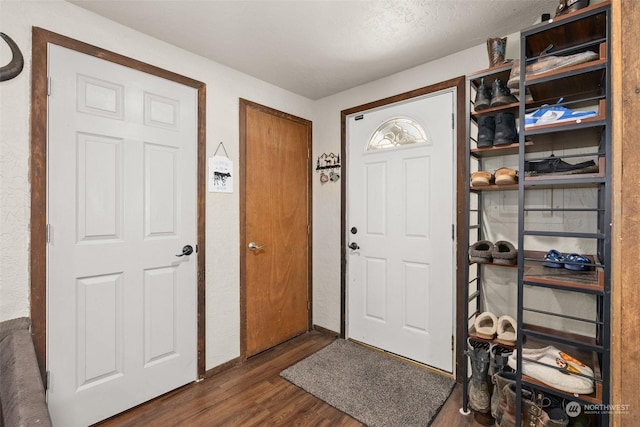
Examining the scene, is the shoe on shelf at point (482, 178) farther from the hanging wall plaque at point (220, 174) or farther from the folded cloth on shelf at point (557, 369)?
the hanging wall plaque at point (220, 174)

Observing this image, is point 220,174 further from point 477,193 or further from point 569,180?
point 569,180

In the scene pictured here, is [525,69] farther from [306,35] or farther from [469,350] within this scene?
[469,350]

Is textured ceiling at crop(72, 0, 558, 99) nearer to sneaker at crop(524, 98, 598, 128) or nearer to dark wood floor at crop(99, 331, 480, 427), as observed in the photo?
sneaker at crop(524, 98, 598, 128)

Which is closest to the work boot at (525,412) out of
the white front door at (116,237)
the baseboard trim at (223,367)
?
the baseboard trim at (223,367)

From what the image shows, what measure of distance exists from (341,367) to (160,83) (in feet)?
7.85

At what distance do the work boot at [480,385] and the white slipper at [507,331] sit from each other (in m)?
0.13

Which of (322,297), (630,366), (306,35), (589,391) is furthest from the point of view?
(322,297)

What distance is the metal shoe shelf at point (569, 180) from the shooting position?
1.21 metres

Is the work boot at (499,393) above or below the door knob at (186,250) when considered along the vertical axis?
below

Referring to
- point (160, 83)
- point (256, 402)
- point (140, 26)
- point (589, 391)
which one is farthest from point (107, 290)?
point (589, 391)

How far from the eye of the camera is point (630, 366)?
84 centimetres

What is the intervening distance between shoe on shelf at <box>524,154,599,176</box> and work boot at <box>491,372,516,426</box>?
1.09m

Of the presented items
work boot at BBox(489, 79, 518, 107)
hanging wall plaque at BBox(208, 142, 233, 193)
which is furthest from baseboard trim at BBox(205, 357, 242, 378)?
work boot at BBox(489, 79, 518, 107)

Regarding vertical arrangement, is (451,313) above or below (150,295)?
below
